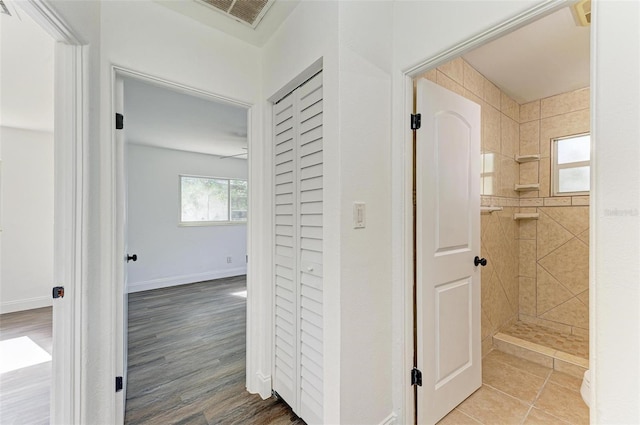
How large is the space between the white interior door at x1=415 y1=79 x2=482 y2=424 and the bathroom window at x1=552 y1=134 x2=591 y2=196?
5.56ft

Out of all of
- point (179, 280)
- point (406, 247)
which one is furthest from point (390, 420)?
point (179, 280)

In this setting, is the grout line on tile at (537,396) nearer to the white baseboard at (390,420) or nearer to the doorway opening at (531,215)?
the doorway opening at (531,215)

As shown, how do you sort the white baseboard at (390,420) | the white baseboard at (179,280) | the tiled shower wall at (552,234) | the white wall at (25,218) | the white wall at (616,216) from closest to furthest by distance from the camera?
the white wall at (616,216), the white baseboard at (390,420), the tiled shower wall at (552,234), the white wall at (25,218), the white baseboard at (179,280)

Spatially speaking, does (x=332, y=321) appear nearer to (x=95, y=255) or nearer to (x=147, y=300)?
(x=95, y=255)

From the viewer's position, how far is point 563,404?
71.4 inches

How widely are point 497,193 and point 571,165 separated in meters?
0.93

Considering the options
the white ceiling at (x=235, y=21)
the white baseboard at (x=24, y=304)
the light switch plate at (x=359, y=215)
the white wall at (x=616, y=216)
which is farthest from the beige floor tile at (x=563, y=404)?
the white baseboard at (x=24, y=304)

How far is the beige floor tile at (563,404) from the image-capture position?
5.57 ft

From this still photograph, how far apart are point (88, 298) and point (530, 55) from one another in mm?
3329

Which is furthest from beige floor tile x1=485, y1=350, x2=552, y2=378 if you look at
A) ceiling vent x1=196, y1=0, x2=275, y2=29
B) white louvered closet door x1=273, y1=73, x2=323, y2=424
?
ceiling vent x1=196, y1=0, x2=275, y2=29

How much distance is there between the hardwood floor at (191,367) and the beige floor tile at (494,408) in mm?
1123

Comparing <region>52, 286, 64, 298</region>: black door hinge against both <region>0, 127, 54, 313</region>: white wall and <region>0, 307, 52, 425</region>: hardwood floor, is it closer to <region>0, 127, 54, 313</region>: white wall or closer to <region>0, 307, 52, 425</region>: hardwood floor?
<region>0, 307, 52, 425</region>: hardwood floor

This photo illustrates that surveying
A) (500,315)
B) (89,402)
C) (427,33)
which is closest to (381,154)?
(427,33)

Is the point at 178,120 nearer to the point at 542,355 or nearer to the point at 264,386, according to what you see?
the point at 264,386
